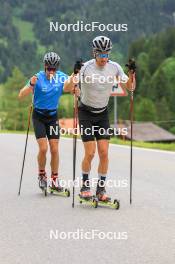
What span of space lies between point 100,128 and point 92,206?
1.04m

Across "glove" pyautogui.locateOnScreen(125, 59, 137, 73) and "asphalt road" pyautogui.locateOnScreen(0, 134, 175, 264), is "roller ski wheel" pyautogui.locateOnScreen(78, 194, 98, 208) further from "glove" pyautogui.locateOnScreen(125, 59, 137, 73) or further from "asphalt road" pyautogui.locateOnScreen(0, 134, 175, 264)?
"glove" pyautogui.locateOnScreen(125, 59, 137, 73)

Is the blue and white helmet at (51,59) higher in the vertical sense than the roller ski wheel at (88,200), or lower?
higher

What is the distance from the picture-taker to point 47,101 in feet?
32.1

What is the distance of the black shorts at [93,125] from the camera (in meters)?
8.73

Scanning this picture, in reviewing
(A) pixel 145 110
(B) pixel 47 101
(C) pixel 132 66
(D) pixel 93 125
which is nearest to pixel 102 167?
(D) pixel 93 125

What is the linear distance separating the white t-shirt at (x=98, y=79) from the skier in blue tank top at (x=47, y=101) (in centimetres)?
97

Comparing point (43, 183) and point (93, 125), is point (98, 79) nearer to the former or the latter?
point (93, 125)

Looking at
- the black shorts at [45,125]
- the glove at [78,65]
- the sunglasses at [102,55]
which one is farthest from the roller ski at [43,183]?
the sunglasses at [102,55]

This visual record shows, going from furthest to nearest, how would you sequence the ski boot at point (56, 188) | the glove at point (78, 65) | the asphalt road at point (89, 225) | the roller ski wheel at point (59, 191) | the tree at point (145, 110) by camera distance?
1. the tree at point (145, 110)
2. the ski boot at point (56, 188)
3. the roller ski wheel at point (59, 191)
4. the glove at point (78, 65)
5. the asphalt road at point (89, 225)

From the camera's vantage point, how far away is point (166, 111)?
5669 inches

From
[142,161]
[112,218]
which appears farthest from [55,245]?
[142,161]

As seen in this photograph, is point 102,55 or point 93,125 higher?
point 102,55

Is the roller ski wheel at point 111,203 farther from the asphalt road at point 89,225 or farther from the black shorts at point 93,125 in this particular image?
the black shorts at point 93,125

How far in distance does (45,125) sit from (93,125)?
4.81 ft
